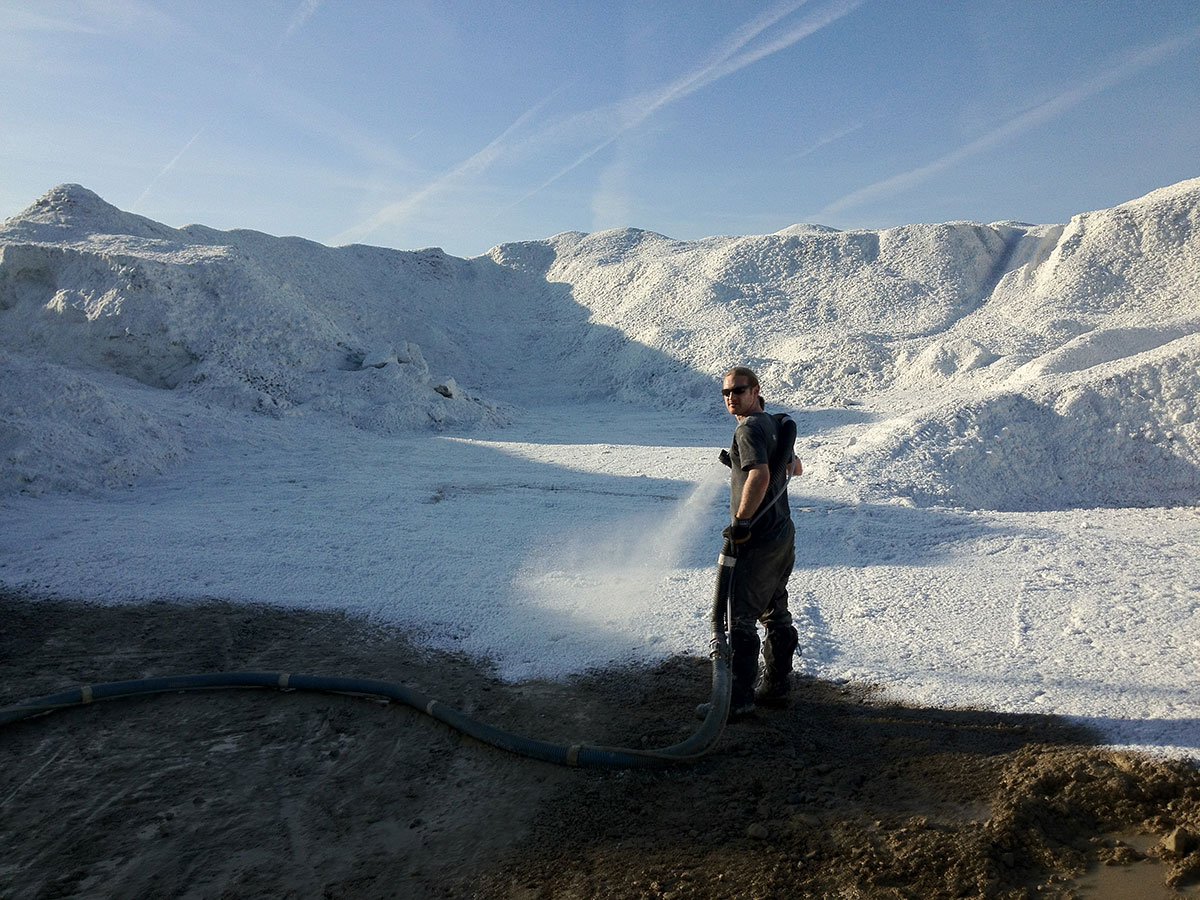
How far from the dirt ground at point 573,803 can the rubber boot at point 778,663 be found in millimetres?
85

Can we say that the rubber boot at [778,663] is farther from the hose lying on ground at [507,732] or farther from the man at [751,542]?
the hose lying on ground at [507,732]

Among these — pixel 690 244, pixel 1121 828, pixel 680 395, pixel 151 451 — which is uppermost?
pixel 690 244

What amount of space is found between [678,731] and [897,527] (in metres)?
3.68

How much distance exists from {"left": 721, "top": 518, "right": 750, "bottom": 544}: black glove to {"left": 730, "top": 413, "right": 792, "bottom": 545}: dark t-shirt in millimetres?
80

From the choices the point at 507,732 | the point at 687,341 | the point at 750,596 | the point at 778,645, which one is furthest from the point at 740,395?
the point at 687,341

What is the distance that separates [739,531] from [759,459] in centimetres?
34

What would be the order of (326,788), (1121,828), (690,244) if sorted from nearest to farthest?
(1121,828) → (326,788) → (690,244)

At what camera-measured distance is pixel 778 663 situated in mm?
3664

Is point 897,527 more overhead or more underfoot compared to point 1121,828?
more overhead

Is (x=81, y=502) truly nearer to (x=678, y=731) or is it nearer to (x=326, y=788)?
(x=326, y=788)

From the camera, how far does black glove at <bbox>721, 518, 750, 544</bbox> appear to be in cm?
340

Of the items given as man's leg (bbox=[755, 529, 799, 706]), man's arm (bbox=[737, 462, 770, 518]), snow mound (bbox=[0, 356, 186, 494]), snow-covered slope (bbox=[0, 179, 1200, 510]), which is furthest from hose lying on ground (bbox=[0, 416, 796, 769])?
snow mound (bbox=[0, 356, 186, 494])

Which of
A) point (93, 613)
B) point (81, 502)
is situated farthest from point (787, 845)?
point (81, 502)

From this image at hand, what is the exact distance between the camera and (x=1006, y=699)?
348 centimetres
